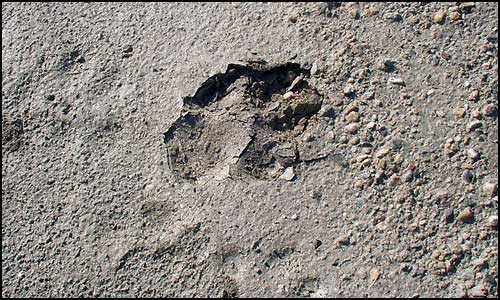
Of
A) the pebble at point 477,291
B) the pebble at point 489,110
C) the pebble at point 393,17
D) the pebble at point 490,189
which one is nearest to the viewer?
the pebble at point 477,291

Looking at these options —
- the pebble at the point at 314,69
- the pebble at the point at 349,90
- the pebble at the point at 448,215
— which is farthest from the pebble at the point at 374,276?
the pebble at the point at 314,69

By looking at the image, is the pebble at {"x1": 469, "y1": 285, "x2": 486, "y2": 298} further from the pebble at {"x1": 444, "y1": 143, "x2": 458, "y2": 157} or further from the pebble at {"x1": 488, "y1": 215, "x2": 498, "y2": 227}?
the pebble at {"x1": 444, "y1": 143, "x2": 458, "y2": 157}

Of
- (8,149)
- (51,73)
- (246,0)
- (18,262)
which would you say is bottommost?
(18,262)

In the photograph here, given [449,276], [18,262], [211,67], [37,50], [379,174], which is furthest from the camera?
[37,50]

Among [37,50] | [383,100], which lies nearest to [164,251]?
[383,100]

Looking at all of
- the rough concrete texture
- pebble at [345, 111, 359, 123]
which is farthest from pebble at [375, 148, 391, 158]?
pebble at [345, 111, 359, 123]

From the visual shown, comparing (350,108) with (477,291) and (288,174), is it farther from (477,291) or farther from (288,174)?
(477,291)

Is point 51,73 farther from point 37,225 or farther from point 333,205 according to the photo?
point 333,205

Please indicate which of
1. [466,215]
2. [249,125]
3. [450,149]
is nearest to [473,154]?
[450,149]

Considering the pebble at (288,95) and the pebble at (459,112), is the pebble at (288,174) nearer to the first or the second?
the pebble at (288,95)
